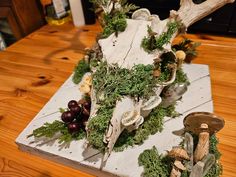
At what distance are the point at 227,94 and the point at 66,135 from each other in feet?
1.82

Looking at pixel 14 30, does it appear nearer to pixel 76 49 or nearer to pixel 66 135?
pixel 76 49

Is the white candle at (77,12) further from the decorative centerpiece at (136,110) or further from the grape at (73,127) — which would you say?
the grape at (73,127)

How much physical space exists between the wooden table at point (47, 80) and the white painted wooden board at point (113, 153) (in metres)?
0.03

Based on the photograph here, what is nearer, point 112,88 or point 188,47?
point 112,88

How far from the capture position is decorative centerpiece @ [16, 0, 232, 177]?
505 mm

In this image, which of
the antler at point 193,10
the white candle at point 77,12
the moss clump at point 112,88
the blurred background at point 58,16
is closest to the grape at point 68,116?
the moss clump at point 112,88

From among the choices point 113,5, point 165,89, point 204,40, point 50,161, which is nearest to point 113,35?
point 113,5

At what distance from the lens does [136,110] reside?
0.55 meters

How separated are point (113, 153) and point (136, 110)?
0.15 m

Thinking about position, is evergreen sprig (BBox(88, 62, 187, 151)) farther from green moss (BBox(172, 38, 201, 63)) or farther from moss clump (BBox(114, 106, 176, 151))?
green moss (BBox(172, 38, 201, 63))

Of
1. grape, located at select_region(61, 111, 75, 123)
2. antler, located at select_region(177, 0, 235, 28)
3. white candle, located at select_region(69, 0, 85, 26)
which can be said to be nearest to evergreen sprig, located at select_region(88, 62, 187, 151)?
grape, located at select_region(61, 111, 75, 123)

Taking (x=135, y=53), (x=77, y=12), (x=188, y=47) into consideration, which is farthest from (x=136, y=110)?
(x=77, y=12)

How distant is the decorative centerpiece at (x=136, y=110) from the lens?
19.9 inches

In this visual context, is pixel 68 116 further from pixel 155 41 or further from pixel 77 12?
pixel 77 12
